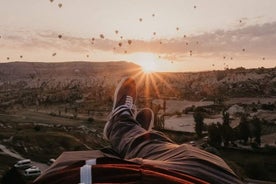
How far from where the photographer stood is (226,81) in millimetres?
139375

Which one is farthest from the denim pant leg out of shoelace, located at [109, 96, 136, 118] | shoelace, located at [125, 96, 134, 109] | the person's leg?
shoelace, located at [125, 96, 134, 109]

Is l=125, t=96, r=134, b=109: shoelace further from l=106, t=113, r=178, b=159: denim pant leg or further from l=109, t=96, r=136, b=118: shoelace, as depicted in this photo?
l=106, t=113, r=178, b=159: denim pant leg

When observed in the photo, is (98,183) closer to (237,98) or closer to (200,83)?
(237,98)

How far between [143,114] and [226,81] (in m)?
138

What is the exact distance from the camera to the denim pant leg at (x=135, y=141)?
238 cm

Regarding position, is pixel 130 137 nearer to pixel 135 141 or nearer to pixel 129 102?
pixel 135 141

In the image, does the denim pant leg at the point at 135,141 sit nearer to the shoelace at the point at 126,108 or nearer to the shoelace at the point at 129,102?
the shoelace at the point at 126,108

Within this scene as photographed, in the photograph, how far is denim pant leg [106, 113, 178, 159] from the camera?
2385 millimetres

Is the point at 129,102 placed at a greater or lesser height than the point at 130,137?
greater

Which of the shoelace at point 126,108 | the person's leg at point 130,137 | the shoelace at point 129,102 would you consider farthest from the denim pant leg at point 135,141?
the shoelace at point 129,102

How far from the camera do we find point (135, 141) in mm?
2594

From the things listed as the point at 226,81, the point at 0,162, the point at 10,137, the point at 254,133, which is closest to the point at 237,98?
the point at 226,81

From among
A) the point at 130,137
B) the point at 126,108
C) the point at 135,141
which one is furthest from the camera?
the point at 126,108

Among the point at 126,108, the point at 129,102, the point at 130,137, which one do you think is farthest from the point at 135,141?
the point at 129,102
